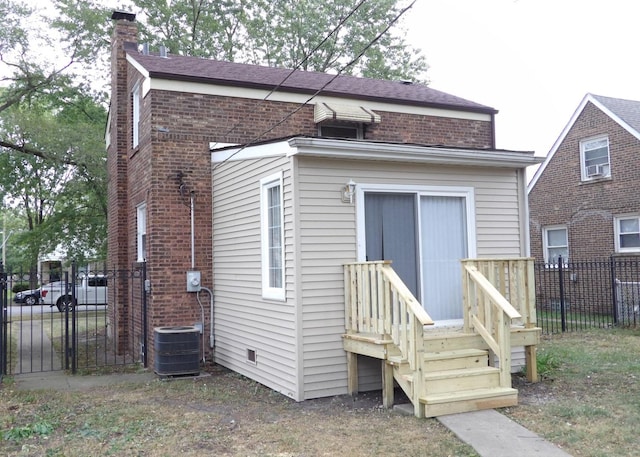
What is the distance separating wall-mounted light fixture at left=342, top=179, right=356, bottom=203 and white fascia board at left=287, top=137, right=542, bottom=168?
36cm

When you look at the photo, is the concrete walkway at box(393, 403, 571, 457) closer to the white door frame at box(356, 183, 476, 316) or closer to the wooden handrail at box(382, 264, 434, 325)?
the wooden handrail at box(382, 264, 434, 325)

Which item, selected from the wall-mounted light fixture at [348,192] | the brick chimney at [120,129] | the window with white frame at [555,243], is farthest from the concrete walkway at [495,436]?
the window with white frame at [555,243]

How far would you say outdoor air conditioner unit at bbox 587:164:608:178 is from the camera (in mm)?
17266

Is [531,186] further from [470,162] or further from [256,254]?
[256,254]

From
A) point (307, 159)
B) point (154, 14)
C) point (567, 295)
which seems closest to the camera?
point (307, 159)

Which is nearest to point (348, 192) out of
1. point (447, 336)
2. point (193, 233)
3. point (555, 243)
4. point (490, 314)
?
point (447, 336)

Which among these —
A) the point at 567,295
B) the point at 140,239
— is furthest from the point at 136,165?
the point at 567,295

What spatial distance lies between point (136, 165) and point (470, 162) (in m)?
6.42

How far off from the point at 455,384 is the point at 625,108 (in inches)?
583

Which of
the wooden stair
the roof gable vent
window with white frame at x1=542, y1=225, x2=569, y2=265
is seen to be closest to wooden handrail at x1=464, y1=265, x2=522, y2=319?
the wooden stair

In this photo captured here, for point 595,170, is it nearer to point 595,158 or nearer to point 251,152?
point 595,158

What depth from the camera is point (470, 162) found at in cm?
786

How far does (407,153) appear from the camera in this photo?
7457mm

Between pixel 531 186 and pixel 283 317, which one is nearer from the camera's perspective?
pixel 283 317
